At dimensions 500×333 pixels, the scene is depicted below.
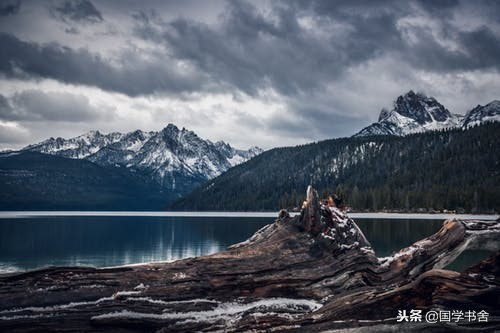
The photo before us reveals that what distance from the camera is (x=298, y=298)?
1498 cm

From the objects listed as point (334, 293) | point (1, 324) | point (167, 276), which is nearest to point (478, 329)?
point (334, 293)

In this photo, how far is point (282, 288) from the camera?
15.0 metres

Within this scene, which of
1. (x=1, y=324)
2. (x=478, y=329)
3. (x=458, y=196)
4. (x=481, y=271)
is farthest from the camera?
(x=458, y=196)

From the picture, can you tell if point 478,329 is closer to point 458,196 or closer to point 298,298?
point 298,298

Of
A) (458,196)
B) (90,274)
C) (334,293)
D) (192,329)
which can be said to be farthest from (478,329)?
(458,196)

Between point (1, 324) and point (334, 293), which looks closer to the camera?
point (1, 324)

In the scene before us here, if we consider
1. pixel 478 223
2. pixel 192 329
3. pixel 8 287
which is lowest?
pixel 192 329

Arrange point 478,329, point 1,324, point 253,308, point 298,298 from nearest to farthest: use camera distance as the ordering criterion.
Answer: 1. point 478,329
2. point 1,324
3. point 253,308
4. point 298,298

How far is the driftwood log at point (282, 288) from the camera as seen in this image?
39.2ft

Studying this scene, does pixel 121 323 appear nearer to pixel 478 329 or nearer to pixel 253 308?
pixel 253 308

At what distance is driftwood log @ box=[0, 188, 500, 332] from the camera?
1195cm

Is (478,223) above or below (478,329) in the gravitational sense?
above

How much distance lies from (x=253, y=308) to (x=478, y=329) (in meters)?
6.00

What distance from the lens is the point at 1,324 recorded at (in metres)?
12.0
